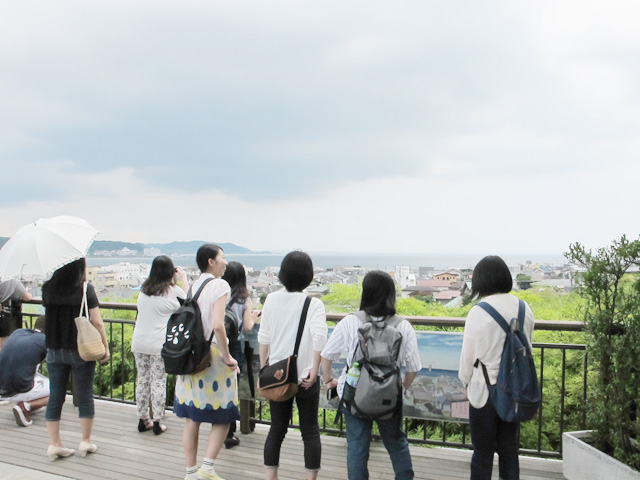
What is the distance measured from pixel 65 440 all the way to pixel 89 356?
1.28 meters

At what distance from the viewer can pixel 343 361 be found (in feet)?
13.0

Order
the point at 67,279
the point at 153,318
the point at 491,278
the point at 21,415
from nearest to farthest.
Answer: the point at 491,278 < the point at 67,279 < the point at 153,318 < the point at 21,415

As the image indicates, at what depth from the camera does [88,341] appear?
11.7 ft

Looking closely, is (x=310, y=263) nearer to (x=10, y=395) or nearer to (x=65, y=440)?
(x=65, y=440)

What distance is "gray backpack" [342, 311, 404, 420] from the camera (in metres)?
2.59

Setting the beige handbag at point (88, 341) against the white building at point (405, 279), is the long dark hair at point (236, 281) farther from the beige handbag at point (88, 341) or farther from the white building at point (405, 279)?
the white building at point (405, 279)

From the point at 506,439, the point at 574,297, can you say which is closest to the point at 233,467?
the point at 506,439

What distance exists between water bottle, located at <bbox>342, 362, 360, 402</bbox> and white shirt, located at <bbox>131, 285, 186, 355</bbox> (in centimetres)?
200

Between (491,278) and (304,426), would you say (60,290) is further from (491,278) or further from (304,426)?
(491,278)

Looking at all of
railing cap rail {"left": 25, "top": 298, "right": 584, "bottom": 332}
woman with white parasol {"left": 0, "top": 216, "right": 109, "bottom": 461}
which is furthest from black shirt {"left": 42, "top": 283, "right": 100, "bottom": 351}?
railing cap rail {"left": 25, "top": 298, "right": 584, "bottom": 332}

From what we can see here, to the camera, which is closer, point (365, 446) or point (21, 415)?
point (365, 446)

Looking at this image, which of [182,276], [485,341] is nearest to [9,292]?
[182,276]

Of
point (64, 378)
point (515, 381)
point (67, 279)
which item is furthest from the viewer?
point (64, 378)

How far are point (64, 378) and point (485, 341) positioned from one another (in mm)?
3119
